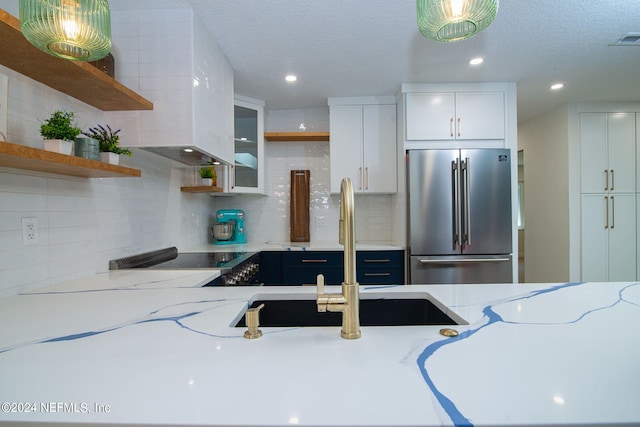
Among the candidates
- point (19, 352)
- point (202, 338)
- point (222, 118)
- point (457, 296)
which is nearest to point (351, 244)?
point (202, 338)

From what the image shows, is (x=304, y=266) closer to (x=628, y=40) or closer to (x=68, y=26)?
(x=68, y=26)

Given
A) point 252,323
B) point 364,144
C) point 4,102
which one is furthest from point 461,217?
point 4,102

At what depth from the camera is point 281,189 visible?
3.47 meters

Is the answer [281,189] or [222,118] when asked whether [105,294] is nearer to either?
[222,118]

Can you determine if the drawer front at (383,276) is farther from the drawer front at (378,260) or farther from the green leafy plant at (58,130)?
the green leafy plant at (58,130)

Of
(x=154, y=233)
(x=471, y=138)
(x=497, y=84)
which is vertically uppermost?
(x=497, y=84)

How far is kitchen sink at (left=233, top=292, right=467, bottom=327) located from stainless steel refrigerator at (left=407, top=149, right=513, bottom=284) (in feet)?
4.93

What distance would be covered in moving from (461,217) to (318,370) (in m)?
2.36

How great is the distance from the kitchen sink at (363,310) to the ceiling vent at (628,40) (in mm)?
2265

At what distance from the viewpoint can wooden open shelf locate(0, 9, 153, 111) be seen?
1011 mm

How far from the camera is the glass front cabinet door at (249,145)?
2964mm

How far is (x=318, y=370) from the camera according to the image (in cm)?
61

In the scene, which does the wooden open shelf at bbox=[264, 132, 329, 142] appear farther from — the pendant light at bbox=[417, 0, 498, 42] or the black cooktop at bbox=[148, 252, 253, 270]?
the pendant light at bbox=[417, 0, 498, 42]

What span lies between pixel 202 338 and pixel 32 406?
1.02 feet
